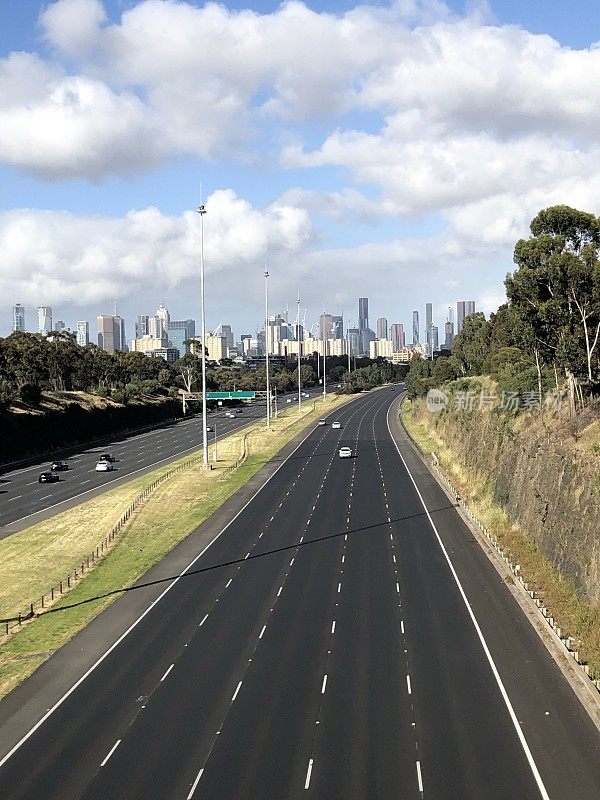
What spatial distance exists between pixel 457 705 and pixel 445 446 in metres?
63.3

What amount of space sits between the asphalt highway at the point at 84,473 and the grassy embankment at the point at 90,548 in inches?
98.6

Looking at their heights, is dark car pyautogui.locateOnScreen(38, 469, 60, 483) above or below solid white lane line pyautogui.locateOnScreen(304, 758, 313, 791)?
above

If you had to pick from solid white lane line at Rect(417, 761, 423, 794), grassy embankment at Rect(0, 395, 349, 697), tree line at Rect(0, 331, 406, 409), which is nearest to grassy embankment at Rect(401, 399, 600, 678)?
solid white lane line at Rect(417, 761, 423, 794)

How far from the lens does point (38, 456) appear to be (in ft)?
302

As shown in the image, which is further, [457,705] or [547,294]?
[547,294]

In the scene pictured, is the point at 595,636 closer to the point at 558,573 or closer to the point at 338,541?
the point at 558,573

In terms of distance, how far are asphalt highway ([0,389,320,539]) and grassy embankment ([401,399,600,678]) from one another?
98.3 feet

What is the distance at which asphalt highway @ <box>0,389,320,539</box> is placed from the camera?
58500mm

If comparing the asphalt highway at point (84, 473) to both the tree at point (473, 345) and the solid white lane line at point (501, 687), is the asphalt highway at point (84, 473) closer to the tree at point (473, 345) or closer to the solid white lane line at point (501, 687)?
the solid white lane line at point (501, 687)

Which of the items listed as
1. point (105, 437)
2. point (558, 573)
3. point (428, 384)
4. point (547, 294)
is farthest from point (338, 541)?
point (428, 384)
